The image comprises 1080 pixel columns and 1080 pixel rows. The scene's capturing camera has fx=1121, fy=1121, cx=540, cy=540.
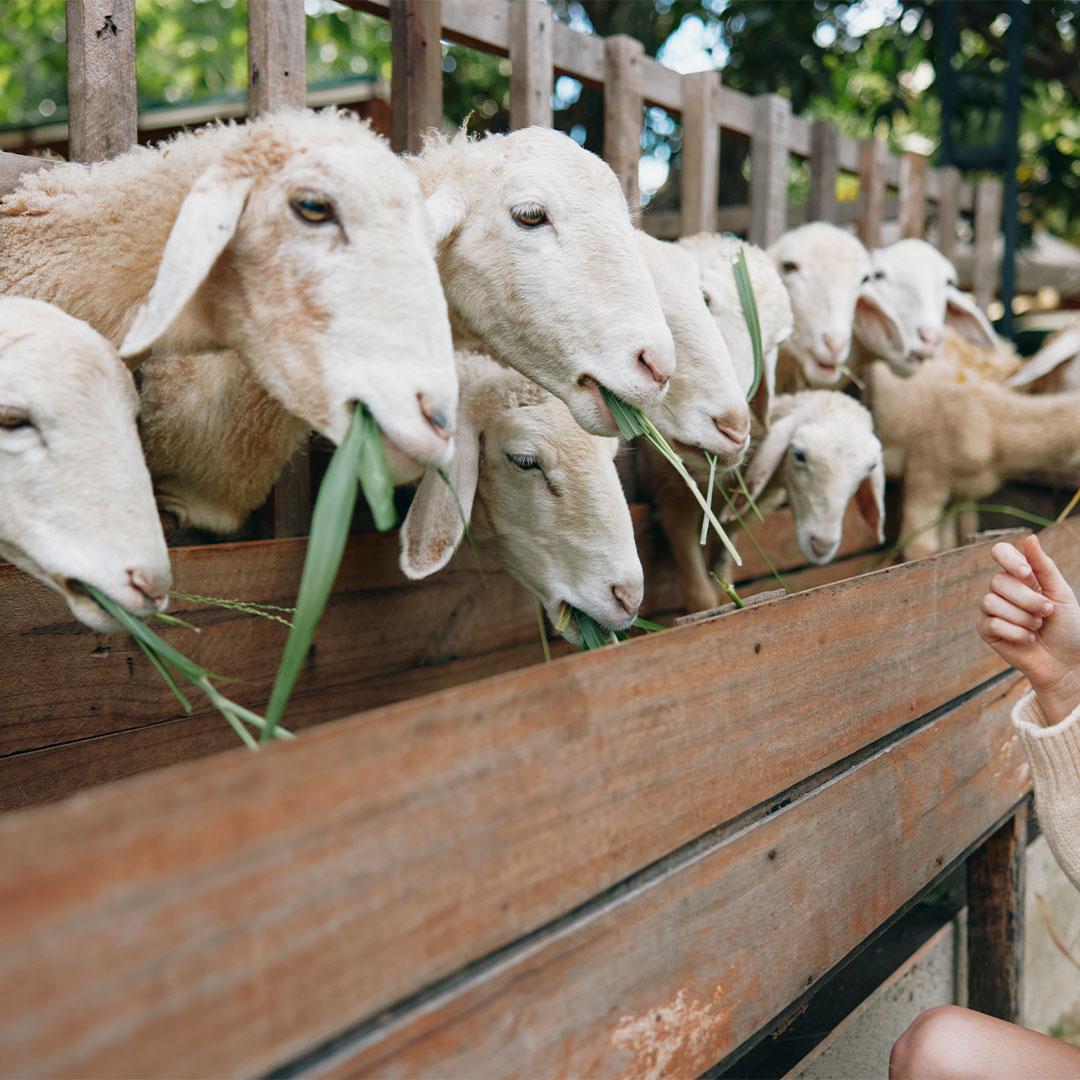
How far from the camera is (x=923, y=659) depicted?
6.36 feet

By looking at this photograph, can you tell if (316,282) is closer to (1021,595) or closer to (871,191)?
(1021,595)

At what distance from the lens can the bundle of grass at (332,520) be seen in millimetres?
1002

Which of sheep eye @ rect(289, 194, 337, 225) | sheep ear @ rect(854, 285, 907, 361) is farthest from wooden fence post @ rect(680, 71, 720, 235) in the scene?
sheep eye @ rect(289, 194, 337, 225)

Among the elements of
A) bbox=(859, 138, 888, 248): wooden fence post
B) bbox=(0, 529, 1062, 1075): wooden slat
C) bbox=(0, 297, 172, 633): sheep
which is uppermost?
bbox=(859, 138, 888, 248): wooden fence post

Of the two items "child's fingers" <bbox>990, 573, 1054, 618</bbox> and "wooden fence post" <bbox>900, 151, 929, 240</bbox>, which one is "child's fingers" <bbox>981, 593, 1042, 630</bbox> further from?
"wooden fence post" <bbox>900, 151, 929, 240</bbox>

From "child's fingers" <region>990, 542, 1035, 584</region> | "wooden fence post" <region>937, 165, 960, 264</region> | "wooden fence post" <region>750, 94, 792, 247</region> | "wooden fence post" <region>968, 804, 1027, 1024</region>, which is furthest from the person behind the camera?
"wooden fence post" <region>937, 165, 960, 264</region>

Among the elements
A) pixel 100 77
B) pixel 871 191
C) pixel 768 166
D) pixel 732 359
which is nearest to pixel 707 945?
pixel 732 359

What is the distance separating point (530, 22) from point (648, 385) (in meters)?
1.41

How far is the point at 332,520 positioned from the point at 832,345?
7.11ft

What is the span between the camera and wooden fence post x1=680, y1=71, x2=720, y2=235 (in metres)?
3.24

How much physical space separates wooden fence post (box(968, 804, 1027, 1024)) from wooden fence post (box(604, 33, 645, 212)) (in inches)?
73.0

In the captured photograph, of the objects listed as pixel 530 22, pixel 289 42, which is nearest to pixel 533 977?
pixel 289 42

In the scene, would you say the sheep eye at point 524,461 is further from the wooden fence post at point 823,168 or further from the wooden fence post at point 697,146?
the wooden fence post at point 823,168

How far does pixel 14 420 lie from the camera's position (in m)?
1.27
